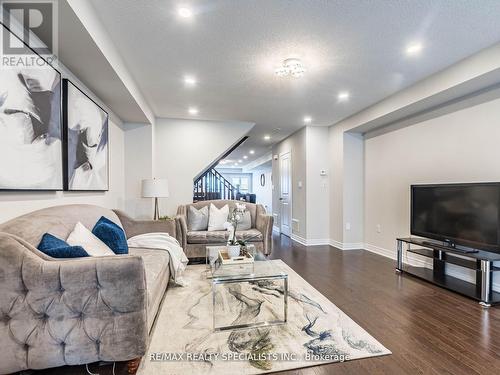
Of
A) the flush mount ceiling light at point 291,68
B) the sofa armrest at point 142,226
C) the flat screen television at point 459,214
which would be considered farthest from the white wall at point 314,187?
the sofa armrest at point 142,226

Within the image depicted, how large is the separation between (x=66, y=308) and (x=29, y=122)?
133cm

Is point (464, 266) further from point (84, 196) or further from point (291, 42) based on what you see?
point (84, 196)

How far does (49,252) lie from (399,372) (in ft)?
7.43

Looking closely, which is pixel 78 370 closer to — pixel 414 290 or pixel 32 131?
pixel 32 131

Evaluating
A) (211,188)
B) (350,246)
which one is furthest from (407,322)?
(211,188)

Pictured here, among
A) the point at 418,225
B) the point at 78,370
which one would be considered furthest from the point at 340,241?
the point at 78,370

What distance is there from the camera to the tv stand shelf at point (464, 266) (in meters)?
2.44

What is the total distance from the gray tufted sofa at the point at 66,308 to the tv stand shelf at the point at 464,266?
10.0 ft

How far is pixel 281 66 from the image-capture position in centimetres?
273

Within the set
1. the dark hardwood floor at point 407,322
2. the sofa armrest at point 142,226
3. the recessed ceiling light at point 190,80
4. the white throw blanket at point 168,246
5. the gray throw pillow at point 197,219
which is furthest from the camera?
the gray throw pillow at point 197,219

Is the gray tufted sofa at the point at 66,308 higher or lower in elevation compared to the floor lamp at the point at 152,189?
lower

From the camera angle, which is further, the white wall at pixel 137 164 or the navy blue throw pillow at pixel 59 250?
the white wall at pixel 137 164

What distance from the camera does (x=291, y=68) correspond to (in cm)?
267

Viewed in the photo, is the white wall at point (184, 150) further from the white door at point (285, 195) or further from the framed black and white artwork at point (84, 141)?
the white door at point (285, 195)
